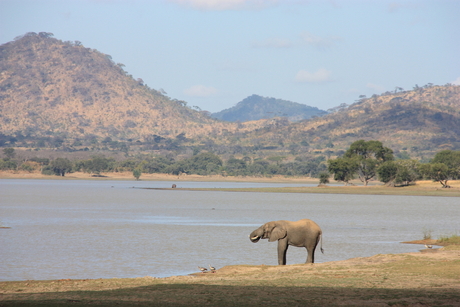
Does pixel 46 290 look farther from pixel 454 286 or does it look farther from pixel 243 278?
pixel 454 286

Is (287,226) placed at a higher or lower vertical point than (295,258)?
higher

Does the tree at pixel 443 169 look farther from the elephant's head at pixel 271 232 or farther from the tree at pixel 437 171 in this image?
the elephant's head at pixel 271 232

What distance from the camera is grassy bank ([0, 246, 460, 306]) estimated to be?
1538 centimetres

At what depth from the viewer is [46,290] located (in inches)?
702

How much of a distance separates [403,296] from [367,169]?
10902cm

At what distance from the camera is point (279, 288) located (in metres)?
17.7

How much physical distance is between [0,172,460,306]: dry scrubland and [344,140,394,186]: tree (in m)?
98.6

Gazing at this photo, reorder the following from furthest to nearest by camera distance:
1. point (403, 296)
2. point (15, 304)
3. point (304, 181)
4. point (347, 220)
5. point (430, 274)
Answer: point (304, 181), point (347, 220), point (430, 274), point (403, 296), point (15, 304)

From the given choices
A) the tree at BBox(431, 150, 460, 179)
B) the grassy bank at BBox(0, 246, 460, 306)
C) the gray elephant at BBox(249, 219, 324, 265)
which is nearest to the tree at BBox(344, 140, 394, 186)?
the tree at BBox(431, 150, 460, 179)

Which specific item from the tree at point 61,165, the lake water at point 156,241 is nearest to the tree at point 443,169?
the lake water at point 156,241

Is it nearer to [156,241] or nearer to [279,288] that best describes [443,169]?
[156,241]

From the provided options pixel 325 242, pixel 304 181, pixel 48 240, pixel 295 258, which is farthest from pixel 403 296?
pixel 304 181

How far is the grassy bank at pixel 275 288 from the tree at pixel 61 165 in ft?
589

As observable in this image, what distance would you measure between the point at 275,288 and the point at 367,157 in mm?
112872
